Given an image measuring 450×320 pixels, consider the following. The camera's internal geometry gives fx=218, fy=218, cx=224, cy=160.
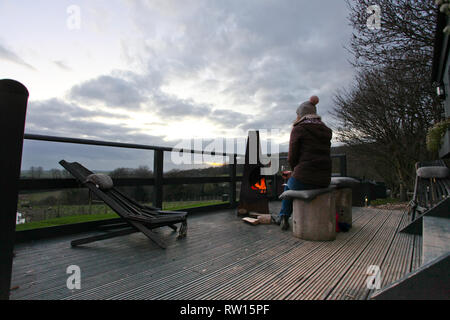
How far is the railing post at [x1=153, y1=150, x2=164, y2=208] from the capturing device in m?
3.76

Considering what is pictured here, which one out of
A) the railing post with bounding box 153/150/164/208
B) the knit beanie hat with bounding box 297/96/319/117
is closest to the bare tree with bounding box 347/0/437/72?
the knit beanie hat with bounding box 297/96/319/117

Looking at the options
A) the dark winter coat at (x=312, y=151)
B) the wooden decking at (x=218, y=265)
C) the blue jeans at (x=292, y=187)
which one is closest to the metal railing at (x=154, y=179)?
the wooden decking at (x=218, y=265)

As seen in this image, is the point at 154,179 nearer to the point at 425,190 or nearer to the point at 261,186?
the point at 261,186

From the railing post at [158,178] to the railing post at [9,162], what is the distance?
8.98ft

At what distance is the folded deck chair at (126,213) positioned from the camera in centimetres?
239

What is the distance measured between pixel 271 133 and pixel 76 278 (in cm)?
434

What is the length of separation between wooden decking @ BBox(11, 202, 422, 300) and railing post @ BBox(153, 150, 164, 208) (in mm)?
960

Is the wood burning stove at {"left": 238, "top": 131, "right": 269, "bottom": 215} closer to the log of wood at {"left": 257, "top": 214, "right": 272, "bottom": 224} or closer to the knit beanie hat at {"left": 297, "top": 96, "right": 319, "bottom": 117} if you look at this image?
the log of wood at {"left": 257, "top": 214, "right": 272, "bottom": 224}

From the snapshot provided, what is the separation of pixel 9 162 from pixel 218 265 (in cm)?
156

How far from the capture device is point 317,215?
2.62 m

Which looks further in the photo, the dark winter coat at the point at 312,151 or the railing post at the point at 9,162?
the dark winter coat at the point at 312,151

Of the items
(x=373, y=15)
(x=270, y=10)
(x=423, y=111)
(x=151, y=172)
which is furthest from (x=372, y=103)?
(x=151, y=172)

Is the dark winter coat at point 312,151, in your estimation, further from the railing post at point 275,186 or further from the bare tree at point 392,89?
the bare tree at point 392,89
